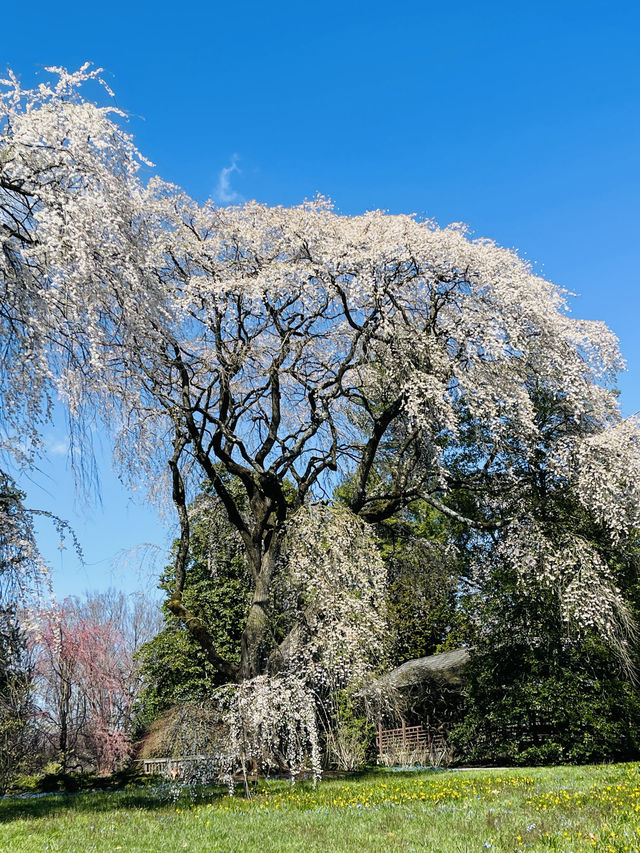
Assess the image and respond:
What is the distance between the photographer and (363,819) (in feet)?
20.0

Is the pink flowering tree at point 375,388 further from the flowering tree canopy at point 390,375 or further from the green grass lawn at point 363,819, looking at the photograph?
the green grass lawn at point 363,819

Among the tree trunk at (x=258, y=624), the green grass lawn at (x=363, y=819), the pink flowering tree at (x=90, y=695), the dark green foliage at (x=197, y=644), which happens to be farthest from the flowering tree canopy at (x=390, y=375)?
the pink flowering tree at (x=90, y=695)

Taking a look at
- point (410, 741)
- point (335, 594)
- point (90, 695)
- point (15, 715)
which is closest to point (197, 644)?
point (15, 715)

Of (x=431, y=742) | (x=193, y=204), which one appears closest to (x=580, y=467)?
(x=193, y=204)

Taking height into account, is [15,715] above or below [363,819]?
above

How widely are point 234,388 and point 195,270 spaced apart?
2.39 metres

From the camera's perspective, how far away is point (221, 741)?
8891 mm

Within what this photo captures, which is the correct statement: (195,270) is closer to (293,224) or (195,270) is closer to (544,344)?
(293,224)

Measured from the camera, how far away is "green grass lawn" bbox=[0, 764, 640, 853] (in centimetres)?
471

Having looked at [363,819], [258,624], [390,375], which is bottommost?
[363,819]

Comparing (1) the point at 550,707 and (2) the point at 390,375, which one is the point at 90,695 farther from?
(2) the point at 390,375

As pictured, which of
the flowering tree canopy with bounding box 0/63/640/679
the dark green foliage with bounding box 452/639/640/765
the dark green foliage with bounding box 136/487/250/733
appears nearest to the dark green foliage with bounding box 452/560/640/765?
the dark green foliage with bounding box 452/639/640/765

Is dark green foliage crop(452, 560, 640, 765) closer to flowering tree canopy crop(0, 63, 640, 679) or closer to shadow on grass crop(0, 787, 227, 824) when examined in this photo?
flowering tree canopy crop(0, 63, 640, 679)

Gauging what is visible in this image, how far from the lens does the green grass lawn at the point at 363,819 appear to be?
4.71 meters
